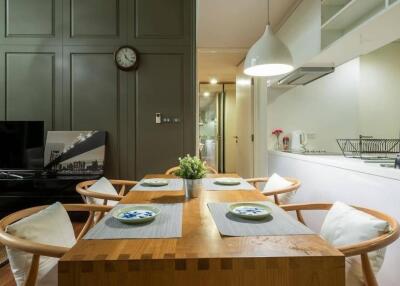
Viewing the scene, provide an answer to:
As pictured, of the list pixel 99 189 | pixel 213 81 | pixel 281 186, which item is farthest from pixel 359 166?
pixel 213 81

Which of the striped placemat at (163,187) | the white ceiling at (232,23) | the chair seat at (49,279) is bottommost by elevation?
the chair seat at (49,279)

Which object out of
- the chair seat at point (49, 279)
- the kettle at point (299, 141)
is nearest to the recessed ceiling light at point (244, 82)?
the kettle at point (299, 141)

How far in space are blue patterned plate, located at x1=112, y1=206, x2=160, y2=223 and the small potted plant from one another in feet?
1.26

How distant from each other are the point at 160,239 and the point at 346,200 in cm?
164

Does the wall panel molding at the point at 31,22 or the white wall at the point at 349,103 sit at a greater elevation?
the wall panel molding at the point at 31,22

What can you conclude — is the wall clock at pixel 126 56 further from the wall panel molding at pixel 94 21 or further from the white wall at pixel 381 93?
the white wall at pixel 381 93

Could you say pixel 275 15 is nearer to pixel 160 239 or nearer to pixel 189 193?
pixel 189 193

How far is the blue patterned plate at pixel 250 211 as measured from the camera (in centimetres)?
128

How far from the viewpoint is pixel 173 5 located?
371 centimetres

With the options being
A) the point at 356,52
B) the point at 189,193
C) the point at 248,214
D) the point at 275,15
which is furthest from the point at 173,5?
the point at 248,214

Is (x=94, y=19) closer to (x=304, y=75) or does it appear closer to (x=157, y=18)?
(x=157, y=18)

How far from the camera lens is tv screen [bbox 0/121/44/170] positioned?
139 inches

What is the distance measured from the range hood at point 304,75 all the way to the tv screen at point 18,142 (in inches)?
117

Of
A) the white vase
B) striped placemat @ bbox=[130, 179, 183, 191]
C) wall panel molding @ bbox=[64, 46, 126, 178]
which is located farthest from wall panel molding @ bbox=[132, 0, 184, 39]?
the white vase
